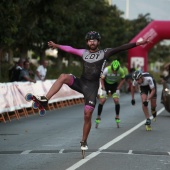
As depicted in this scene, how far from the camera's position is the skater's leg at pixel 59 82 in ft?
34.8

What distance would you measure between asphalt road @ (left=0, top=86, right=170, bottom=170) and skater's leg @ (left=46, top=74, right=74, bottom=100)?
42.6 inches

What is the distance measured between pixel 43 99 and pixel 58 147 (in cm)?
187

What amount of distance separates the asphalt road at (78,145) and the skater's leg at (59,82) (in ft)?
3.55

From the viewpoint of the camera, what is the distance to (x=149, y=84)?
56.6ft

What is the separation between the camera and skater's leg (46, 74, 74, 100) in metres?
10.6

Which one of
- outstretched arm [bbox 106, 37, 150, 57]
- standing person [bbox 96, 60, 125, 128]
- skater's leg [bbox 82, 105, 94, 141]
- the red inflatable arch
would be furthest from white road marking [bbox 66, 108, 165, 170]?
the red inflatable arch

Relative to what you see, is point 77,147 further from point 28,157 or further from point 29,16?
point 29,16

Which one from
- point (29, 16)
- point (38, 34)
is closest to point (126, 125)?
point (29, 16)

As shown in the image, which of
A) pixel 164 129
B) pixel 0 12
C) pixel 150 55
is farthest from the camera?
pixel 150 55

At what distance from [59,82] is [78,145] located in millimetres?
2415

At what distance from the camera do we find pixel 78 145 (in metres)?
12.7

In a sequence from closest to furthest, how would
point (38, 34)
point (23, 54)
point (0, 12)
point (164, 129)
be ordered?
point (164, 129) < point (0, 12) < point (38, 34) < point (23, 54)

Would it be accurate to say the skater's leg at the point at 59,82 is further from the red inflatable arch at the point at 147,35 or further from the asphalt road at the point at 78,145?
the red inflatable arch at the point at 147,35

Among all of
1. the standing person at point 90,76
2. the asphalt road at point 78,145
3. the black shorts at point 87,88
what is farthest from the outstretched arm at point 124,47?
the asphalt road at point 78,145
